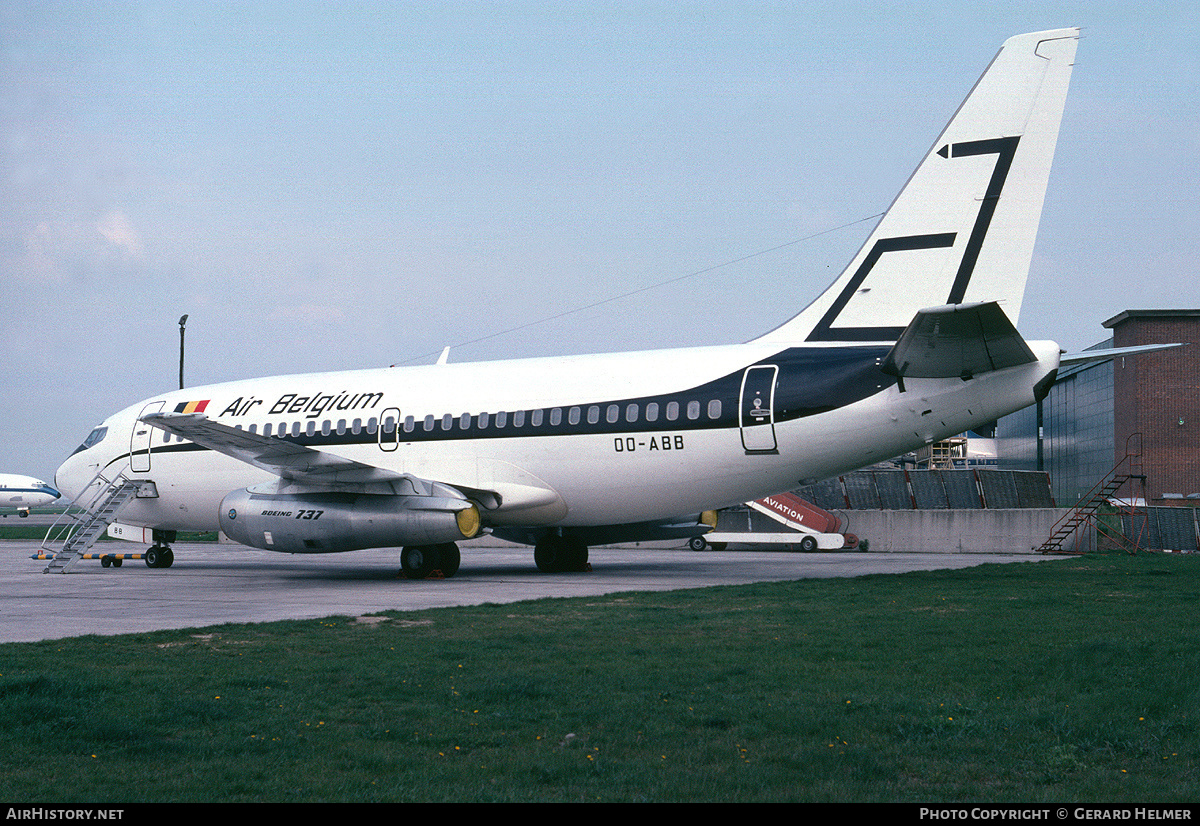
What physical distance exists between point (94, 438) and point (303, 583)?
9.77 metres

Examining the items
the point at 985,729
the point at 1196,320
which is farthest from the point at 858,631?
the point at 1196,320

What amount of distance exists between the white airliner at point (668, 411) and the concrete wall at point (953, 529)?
40.3 ft

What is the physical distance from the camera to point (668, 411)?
1930 cm

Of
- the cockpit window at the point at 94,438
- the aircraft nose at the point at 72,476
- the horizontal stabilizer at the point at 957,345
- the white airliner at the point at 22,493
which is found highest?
the horizontal stabilizer at the point at 957,345

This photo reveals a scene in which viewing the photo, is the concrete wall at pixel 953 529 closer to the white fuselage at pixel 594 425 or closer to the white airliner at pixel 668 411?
the white airliner at pixel 668 411

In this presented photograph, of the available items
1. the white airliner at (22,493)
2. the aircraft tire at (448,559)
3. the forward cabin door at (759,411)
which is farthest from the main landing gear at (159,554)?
the white airliner at (22,493)

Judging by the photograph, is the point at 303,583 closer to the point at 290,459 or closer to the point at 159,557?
the point at 290,459

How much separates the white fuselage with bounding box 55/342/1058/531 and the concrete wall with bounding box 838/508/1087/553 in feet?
51.9

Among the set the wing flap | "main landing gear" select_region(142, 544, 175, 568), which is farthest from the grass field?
"main landing gear" select_region(142, 544, 175, 568)

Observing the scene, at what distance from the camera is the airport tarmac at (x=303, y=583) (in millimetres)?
13883

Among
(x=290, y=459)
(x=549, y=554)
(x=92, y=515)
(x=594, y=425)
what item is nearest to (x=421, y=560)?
(x=290, y=459)

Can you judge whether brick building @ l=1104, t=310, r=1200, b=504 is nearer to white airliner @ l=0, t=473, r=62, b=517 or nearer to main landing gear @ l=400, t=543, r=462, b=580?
main landing gear @ l=400, t=543, r=462, b=580

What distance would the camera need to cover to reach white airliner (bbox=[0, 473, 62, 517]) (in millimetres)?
98312

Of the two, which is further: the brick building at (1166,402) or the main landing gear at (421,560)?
the brick building at (1166,402)
